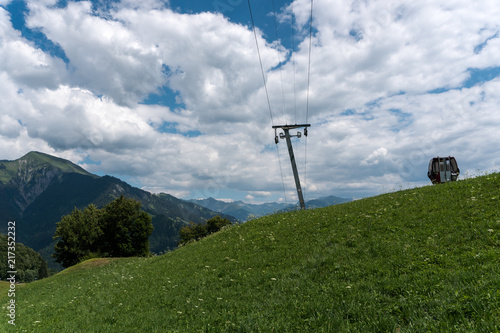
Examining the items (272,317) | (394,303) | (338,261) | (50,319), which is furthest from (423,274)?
(50,319)

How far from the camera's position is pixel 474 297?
6.62 m

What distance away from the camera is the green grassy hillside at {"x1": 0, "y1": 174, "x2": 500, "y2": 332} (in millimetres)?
7387

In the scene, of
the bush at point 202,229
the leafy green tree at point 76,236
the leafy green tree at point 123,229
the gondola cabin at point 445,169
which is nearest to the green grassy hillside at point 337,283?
the gondola cabin at point 445,169

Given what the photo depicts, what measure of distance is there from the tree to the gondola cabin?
218 feet

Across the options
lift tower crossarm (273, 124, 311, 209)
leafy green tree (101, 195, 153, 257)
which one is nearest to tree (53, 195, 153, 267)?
leafy green tree (101, 195, 153, 257)

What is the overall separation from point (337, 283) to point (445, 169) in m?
25.5

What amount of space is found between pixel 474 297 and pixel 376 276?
357cm

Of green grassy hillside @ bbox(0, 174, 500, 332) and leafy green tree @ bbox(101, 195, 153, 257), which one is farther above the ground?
leafy green tree @ bbox(101, 195, 153, 257)

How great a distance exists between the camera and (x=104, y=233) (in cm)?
7056

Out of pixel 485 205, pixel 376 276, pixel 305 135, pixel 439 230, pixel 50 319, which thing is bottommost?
pixel 50 319

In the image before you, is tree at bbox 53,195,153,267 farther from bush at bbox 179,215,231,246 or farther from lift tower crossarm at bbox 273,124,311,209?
lift tower crossarm at bbox 273,124,311,209

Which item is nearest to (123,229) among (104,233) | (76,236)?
(104,233)

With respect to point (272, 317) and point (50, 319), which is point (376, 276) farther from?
point (50, 319)

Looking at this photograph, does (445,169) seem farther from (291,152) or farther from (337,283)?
(337,283)
